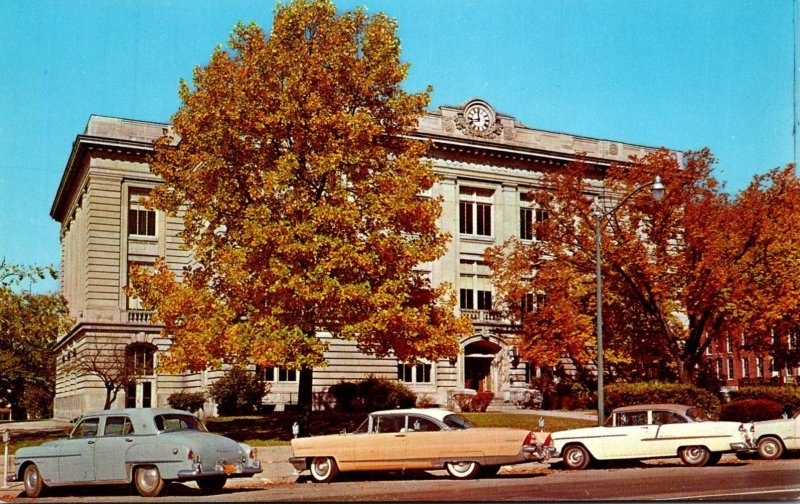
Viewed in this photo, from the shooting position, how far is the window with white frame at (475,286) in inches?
2148

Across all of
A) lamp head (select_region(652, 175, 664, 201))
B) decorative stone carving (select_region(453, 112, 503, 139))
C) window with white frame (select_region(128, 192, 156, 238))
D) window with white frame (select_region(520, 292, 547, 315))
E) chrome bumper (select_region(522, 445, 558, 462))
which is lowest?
chrome bumper (select_region(522, 445, 558, 462))

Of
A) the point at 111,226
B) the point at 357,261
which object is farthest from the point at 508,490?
the point at 111,226

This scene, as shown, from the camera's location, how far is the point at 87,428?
19.5 m

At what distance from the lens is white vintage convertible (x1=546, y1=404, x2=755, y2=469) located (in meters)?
22.7

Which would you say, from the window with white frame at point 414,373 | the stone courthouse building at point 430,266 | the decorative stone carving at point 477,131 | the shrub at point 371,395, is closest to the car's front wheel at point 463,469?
the shrub at point 371,395

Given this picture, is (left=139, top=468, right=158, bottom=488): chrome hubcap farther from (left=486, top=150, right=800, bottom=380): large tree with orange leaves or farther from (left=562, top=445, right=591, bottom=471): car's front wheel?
(left=486, top=150, right=800, bottom=380): large tree with orange leaves

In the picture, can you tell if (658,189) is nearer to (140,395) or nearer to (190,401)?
(190,401)

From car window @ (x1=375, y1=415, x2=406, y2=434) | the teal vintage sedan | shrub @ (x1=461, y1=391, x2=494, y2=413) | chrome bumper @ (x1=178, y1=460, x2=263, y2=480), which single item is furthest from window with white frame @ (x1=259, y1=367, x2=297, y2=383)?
chrome bumper @ (x1=178, y1=460, x2=263, y2=480)

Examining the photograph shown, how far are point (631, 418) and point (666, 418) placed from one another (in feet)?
2.82

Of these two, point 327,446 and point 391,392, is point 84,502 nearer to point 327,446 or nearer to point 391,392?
point 327,446

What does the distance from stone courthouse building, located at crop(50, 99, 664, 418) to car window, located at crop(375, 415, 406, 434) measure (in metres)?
26.8

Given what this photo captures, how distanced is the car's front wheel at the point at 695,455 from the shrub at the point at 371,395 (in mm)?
24691

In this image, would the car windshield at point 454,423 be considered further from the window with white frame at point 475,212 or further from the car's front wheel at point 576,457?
the window with white frame at point 475,212

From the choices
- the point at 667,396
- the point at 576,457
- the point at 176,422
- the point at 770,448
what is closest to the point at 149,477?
the point at 176,422
